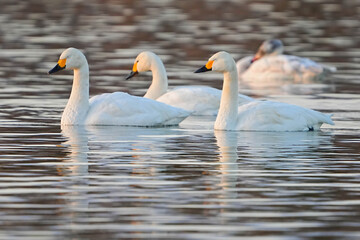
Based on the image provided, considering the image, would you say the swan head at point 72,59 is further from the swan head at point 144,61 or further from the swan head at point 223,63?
the swan head at point 144,61

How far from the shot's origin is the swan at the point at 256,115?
48.0 feet

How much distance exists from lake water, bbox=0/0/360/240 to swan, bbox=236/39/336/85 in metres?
0.43

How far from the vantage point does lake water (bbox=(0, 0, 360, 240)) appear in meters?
8.49

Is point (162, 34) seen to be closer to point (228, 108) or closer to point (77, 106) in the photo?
point (77, 106)

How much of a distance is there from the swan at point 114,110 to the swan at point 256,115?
31.8 inches

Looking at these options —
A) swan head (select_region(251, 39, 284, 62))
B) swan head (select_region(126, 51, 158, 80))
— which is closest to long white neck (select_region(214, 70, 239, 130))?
swan head (select_region(126, 51, 158, 80))

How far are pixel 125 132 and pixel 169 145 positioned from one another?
5.01ft

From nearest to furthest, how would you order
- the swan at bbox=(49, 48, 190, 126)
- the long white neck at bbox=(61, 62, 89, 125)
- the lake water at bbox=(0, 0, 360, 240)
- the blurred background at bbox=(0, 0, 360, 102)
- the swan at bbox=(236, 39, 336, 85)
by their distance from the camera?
the lake water at bbox=(0, 0, 360, 240)
the swan at bbox=(49, 48, 190, 126)
the long white neck at bbox=(61, 62, 89, 125)
the blurred background at bbox=(0, 0, 360, 102)
the swan at bbox=(236, 39, 336, 85)

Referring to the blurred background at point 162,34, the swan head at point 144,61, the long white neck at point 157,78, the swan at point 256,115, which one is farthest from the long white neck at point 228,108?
the blurred background at point 162,34

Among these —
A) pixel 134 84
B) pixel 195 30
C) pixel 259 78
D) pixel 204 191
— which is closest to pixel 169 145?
pixel 204 191

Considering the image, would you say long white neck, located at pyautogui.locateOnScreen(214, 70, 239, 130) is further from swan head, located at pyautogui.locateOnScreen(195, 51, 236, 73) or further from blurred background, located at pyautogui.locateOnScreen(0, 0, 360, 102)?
blurred background, located at pyautogui.locateOnScreen(0, 0, 360, 102)

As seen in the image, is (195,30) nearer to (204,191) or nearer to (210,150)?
(210,150)

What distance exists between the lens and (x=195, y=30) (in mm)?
32375

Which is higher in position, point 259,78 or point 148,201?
point 148,201
